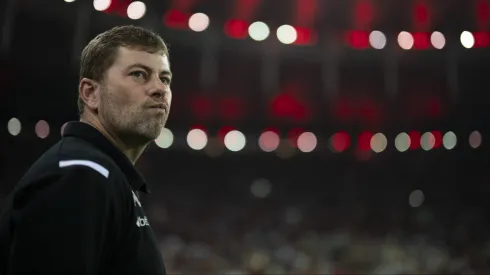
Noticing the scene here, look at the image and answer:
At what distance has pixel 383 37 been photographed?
739cm

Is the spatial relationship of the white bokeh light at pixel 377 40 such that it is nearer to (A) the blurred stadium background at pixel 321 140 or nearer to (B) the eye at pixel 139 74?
(A) the blurred stadium background at pixel 321 140

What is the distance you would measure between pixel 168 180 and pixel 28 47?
9.68 ft

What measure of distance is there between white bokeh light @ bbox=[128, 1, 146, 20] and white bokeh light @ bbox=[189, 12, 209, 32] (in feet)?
2.77

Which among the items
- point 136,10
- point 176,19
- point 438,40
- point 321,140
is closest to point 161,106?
point 136,10

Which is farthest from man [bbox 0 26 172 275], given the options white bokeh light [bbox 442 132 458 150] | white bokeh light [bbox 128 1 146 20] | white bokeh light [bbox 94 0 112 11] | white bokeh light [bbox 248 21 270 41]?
white bokeh light [bbox 442 132 458 150]

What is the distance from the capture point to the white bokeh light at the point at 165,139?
7387mm

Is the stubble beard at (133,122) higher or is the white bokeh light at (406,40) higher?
the white bokeh light at (406,40)

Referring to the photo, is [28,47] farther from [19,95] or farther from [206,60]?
[206,60]

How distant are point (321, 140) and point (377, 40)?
4.89 feet

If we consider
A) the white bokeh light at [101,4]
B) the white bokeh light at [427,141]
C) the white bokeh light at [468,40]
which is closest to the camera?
the white bokeh light at [101,4]

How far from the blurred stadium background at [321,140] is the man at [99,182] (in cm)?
519

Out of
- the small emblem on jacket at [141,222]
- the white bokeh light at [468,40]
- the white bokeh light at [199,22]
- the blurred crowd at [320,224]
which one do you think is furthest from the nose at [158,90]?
the white bokeh light at [468,40]

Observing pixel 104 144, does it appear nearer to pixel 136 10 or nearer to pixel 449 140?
pixel 136 10

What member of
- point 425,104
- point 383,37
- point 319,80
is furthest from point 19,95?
point 425,104
